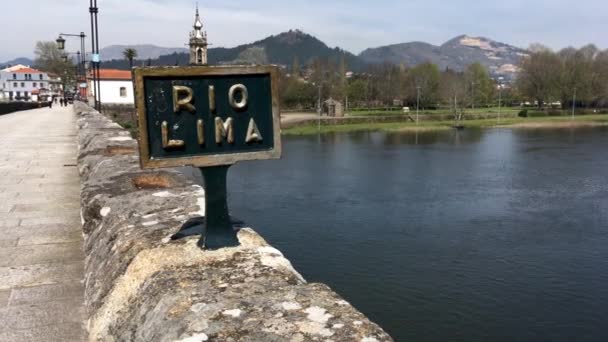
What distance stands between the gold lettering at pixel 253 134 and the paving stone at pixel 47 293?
178 cm

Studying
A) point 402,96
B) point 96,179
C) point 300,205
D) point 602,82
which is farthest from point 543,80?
point 96,179

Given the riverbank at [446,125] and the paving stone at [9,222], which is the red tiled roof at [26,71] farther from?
the paving stone at [9,222]

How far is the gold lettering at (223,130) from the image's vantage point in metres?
3.70

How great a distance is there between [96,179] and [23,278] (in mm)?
1752

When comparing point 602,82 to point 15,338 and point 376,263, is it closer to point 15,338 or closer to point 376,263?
point 376,263

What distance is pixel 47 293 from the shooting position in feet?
14.1

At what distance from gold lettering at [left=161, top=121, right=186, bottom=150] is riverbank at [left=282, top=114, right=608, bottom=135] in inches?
2745

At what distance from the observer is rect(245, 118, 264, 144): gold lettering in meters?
3.79

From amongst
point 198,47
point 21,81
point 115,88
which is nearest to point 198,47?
point 198,47

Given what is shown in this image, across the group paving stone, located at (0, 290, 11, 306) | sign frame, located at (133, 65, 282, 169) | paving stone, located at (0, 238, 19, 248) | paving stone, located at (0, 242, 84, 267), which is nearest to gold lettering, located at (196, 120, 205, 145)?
sign frame, located at (133, 65, 282, 169)

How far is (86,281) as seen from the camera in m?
4.21

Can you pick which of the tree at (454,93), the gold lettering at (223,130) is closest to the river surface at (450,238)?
the gold lettering at (223,130)

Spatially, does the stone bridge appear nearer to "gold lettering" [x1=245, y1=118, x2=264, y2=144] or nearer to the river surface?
"gold lettering" [x1=245, y1=118, x2=264, y2=144]

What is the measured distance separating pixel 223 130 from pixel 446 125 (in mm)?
84881
